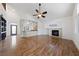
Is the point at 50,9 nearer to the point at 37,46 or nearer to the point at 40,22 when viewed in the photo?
the point at 40,22

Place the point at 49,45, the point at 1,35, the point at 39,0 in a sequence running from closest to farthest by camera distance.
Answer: the point at 39,0, the point at 1,35, the point at 49,45

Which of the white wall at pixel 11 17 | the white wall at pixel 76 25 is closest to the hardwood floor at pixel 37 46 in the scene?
the white wall at pixel 76 25

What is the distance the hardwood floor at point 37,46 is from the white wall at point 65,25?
0.46 ft

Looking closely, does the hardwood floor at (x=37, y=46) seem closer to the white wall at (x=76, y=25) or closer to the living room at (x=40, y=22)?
the living room at (x=40, y=22)

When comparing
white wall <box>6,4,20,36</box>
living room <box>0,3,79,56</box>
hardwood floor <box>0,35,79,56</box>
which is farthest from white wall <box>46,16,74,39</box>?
white wall <box>6,4,20,36</box>

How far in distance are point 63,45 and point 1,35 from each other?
55.7 inches

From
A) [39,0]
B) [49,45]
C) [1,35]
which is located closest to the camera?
[39,0]

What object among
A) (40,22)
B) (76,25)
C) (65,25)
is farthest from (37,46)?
(76,25)

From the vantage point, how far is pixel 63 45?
2.80 meters

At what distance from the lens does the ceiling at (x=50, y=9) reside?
254 cm

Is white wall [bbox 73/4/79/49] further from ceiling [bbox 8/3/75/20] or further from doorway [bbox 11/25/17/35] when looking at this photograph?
doorway [bbox 11/25/17/35]

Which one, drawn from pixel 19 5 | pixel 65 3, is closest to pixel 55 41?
pixel 65 3

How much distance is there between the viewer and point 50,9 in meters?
2.73

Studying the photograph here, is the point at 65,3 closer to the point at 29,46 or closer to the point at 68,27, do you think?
the point at 68,27
